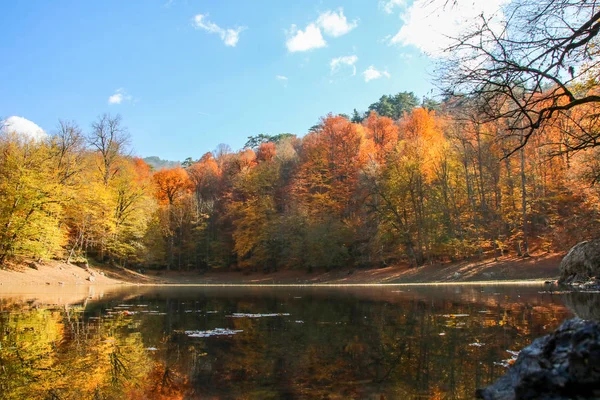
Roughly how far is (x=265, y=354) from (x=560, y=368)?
4379mm

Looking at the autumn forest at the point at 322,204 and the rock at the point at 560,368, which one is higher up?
the autumn forest at the point at 322,204

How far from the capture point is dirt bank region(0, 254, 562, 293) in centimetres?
2945

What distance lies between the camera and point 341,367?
593 centimetres

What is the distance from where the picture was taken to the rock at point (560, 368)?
340 cm

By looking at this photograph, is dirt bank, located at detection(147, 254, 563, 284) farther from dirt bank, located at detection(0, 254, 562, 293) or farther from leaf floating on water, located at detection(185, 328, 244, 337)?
leaf floating on water, located at detection(185, 328, 244, 337)

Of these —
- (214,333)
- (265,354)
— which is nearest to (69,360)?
(265,354)

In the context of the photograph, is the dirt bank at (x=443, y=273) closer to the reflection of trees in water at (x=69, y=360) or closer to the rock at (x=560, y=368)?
the rock at (x=560, y=368)

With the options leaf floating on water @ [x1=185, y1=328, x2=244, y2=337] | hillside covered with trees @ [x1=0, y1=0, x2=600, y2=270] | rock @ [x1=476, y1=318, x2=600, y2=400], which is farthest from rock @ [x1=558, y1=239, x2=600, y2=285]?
rock @ [x1=476, y1=318, x2=600, y2=400]

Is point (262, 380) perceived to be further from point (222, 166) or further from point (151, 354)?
point (222, 166)

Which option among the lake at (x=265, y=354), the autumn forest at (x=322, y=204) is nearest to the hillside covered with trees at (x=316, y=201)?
the autumn forest at (x=322, y=204)

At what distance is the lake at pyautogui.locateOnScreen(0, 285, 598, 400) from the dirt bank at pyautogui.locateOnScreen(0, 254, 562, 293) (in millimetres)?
19388

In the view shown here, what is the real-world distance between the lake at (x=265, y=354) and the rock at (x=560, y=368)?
0.84 metres

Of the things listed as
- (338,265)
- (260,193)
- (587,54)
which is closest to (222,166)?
(260,193)

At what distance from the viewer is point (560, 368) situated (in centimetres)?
360
